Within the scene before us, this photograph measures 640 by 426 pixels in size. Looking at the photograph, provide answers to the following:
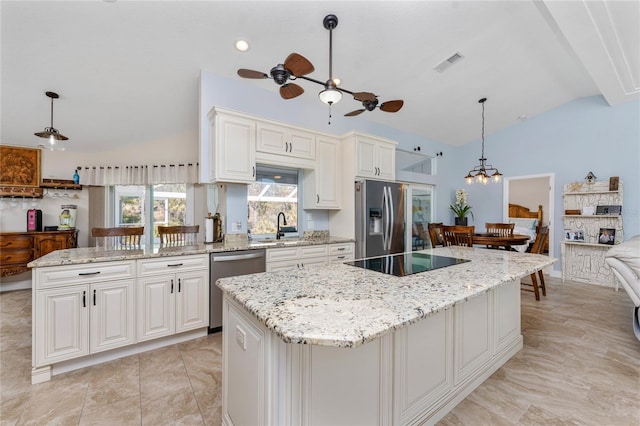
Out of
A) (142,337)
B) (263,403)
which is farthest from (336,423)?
(142,337)

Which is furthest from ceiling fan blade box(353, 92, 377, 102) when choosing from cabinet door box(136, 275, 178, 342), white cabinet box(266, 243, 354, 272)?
cabinet door box(136, 275, 178, 342)

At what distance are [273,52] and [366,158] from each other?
5.91 feet

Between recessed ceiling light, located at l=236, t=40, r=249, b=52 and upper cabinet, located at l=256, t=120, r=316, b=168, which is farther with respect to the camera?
upper cabinet, located at l=256, t=120, r=316, b=168

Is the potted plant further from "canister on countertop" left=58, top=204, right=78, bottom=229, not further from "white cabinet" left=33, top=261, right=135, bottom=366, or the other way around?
"canister on countertop" left=58, top=204, right=78, bottom=229

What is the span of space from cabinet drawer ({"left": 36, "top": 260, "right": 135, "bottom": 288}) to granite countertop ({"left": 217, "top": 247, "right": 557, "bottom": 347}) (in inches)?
55.9

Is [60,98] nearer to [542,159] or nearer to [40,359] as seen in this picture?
[40,359]

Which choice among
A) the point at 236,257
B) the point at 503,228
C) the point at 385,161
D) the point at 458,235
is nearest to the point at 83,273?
the point at 236,257

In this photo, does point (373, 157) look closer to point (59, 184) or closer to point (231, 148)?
point (231, 148)

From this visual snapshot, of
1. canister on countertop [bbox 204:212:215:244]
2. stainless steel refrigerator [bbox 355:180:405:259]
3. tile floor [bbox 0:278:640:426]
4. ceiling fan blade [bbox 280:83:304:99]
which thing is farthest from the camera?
A: stainless steel refrigerator [bbox 355:180:405:259]

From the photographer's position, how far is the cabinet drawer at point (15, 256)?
385 centimetres

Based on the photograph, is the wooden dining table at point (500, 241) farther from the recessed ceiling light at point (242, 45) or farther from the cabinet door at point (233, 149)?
the recessed ceiling light at point (242, 45)

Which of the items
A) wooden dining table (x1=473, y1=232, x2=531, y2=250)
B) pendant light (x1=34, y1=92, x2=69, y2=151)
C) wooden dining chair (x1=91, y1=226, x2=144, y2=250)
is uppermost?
pendant light (x1=34, y1=92, x2=69, y2=151)

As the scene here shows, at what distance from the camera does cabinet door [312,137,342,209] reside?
3.68 metres

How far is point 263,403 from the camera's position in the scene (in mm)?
1058
